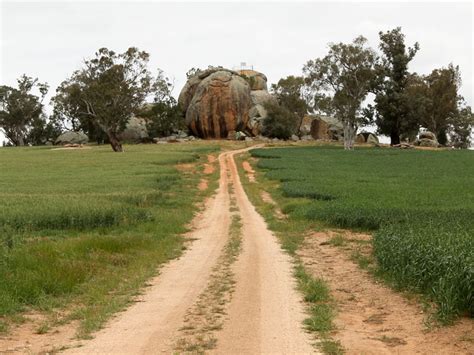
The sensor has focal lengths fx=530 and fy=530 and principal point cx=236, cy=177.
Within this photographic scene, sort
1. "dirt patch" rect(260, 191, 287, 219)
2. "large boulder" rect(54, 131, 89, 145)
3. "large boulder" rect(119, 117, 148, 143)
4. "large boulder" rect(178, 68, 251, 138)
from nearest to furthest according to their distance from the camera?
"dirt patch" rect(260, 191, 287, 219), "large boulder" rect(178, 68, 251, 138), "large boulder" rect(119, 117, 148, 143), "large boulder" rect(54, 131, 89, 145)

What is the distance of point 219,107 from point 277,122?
451 inches

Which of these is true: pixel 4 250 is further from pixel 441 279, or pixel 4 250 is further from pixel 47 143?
pixel 47 143

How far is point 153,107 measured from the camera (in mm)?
96000

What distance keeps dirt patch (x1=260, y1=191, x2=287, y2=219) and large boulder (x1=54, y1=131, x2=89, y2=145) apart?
7884 cm

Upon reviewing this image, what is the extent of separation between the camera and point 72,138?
4195 inches

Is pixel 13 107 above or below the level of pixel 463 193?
above

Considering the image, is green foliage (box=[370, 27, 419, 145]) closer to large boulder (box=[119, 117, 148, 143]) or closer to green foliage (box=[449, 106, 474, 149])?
green foliage (box=[449, 106, 474, 149])

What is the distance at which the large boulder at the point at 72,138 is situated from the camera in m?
106

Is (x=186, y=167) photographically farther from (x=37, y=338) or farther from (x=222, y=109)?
(x=222, y=109)

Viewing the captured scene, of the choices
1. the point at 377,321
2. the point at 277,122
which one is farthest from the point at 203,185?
the point at 277,122

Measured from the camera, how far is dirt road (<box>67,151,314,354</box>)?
8.33 m

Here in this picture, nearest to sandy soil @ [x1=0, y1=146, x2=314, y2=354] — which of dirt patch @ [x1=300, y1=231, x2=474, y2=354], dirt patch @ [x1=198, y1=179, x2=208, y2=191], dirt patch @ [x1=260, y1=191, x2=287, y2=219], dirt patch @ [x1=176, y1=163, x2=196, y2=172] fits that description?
dirt patch @ [x1=300, y1=231, x2=474, y2=354]

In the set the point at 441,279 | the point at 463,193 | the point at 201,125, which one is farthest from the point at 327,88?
the point at 441,279

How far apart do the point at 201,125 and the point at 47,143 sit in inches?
1570
